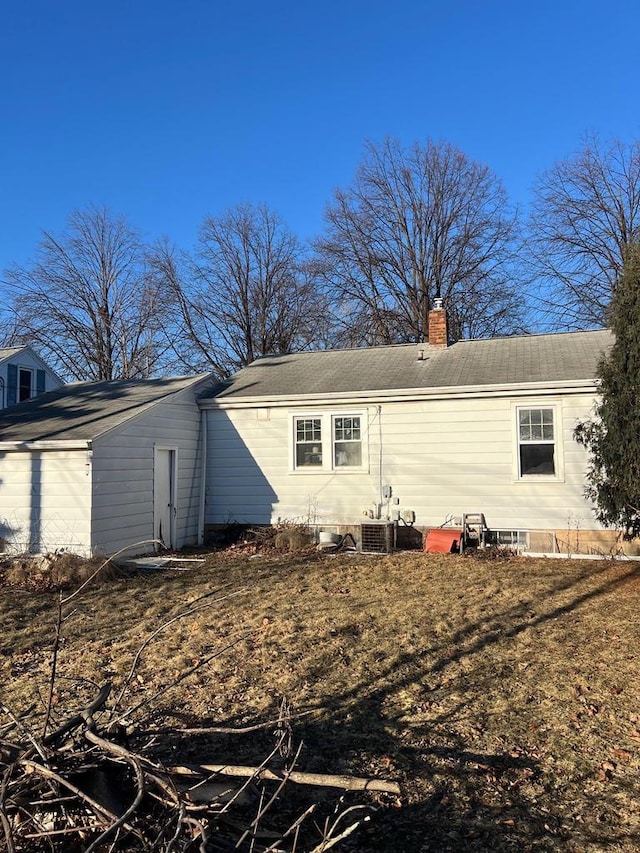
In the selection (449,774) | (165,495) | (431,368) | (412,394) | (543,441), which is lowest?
(449,774)

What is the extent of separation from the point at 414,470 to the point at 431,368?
2421 millimetres

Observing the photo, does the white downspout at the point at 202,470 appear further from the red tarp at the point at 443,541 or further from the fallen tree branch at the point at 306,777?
the fallen tree branch at the point at 306,777

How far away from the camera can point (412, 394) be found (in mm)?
12914

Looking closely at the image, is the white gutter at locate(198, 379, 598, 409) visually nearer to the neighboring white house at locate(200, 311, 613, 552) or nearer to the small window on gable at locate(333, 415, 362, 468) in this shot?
the neighboring white house at locate(200, 311, 613, 552)

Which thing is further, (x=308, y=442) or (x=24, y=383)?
(x=24, y=383)

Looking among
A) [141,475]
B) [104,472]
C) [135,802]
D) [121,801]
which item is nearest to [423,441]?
[141,475]

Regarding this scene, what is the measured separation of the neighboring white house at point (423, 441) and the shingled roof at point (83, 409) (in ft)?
4.63

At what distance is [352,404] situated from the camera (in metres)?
13.5

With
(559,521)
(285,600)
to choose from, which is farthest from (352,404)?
(285,600)

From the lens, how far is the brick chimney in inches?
599

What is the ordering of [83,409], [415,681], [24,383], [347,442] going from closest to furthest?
[415,681]
[83,409]
[347,442]
[24,383]

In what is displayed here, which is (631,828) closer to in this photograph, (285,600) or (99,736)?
(99,736)

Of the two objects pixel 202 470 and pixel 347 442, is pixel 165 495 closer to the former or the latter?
pixel 202 470

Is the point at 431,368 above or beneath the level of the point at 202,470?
above
